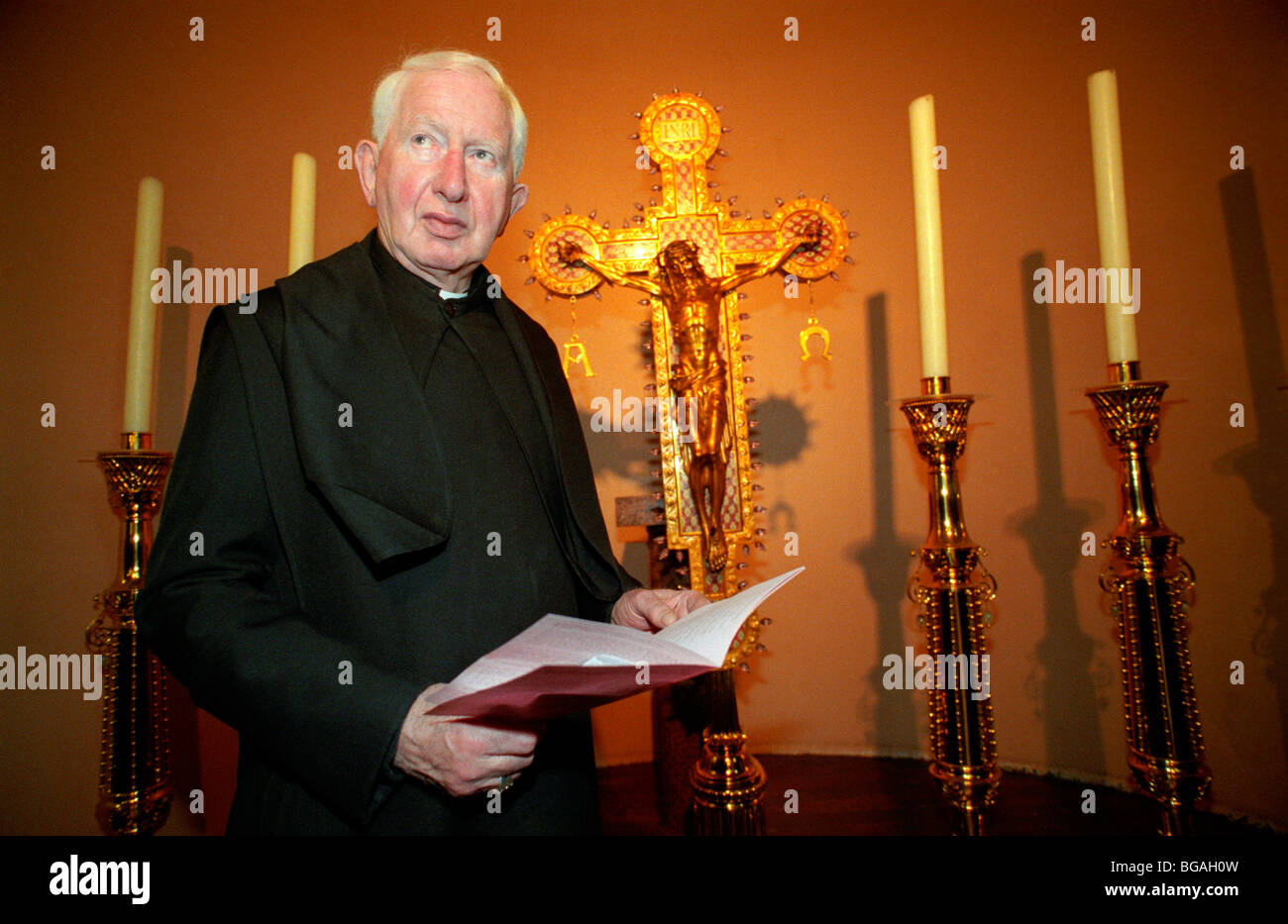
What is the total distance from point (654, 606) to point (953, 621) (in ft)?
2.56

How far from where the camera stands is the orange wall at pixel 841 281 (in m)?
2.20

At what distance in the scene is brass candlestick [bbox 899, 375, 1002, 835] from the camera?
150cm

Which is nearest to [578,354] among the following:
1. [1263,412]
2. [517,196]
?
[517,196]

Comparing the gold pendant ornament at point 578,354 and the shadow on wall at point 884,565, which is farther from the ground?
the gold pendant ornament at point 578,354

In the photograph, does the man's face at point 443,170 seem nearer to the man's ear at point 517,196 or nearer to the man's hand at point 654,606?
the man's ear at point 517,196

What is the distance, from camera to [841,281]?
116 inches

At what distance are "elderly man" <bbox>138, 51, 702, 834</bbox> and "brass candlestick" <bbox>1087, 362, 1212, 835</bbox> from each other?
3.46 ft

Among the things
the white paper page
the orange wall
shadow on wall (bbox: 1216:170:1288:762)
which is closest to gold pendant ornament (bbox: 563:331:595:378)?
the orange wall

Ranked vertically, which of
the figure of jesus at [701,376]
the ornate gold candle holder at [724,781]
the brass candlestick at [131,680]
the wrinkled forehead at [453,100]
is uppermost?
the wrinkled forehead at [453,100]

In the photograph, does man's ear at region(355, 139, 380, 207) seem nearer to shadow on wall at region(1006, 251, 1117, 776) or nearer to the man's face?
the man's face

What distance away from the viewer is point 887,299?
290 cm

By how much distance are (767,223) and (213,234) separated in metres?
2.00

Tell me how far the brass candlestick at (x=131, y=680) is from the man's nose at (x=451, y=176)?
0.99 meters

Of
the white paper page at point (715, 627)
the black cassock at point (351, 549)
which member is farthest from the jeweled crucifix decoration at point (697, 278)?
the white paper page at point (715, 627)
